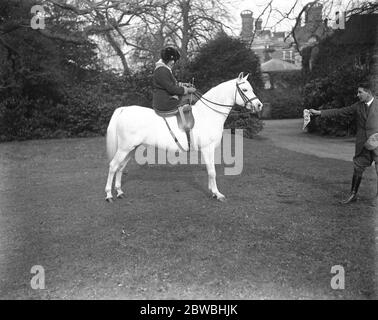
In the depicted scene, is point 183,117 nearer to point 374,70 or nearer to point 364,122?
point 364,122

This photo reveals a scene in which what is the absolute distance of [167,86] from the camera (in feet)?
25.5

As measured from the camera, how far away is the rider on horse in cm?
778

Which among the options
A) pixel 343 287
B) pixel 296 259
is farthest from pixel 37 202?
pixel 343 287

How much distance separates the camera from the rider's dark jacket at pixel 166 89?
7.78 metres

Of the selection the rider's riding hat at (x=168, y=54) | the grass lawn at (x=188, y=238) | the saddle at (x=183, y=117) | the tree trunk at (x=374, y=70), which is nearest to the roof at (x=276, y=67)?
the tree trunk at (x=374, y=70)

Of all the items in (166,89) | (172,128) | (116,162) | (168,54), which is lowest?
(116,162)

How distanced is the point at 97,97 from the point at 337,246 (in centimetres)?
1741

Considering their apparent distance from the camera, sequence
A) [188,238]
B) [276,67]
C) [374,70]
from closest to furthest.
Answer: [188,238] → [374,70] → [276,67]

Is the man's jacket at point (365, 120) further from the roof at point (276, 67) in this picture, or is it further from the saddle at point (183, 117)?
the roof at point (276, 67)

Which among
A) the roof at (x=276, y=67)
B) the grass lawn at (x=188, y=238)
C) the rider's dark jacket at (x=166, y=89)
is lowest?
the grass lawn at (x=188, y=238)

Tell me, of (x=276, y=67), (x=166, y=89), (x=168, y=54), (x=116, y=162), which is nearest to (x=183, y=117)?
(x=166, y=89)

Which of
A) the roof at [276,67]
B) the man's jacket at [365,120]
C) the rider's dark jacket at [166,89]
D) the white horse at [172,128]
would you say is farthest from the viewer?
the roof at [276,67]

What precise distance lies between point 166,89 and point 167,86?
89 mm

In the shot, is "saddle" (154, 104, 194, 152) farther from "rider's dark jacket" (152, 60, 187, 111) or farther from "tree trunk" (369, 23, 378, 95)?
"tree trunk" (369, 23, 378, 95)
